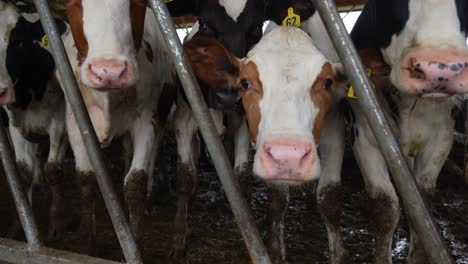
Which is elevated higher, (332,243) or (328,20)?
(328,20)

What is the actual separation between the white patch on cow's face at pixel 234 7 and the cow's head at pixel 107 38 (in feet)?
1.55

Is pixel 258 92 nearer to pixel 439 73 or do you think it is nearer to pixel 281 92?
pixel 281 92

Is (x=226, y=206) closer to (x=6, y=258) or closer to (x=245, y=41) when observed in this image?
(x=245, y=41)

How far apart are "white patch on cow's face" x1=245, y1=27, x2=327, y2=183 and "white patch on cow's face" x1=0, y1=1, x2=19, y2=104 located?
1606 mm

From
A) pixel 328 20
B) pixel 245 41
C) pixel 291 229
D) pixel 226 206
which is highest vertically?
pixel 328 20

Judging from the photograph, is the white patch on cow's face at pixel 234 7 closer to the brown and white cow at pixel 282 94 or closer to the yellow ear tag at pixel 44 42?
the brown and white cow at pixel 282 94

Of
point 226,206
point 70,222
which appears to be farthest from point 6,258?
point 226,206

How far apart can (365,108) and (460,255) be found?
250 centimetres

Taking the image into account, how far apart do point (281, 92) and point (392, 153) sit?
34.3 inches

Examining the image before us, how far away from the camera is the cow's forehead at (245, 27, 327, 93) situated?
2.44 meters

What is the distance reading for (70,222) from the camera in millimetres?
4320

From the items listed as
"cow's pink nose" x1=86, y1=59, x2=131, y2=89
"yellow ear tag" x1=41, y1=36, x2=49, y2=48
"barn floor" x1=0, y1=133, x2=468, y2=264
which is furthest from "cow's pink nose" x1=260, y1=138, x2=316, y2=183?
"yellow ear tag" x1=41, y1=36, x2=49, y2=48

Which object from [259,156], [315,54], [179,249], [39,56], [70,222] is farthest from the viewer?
[70,222]

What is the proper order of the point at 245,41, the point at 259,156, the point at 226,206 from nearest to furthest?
1. the point at 259,156
2. the point at 245,41
3. the point at 226,206
